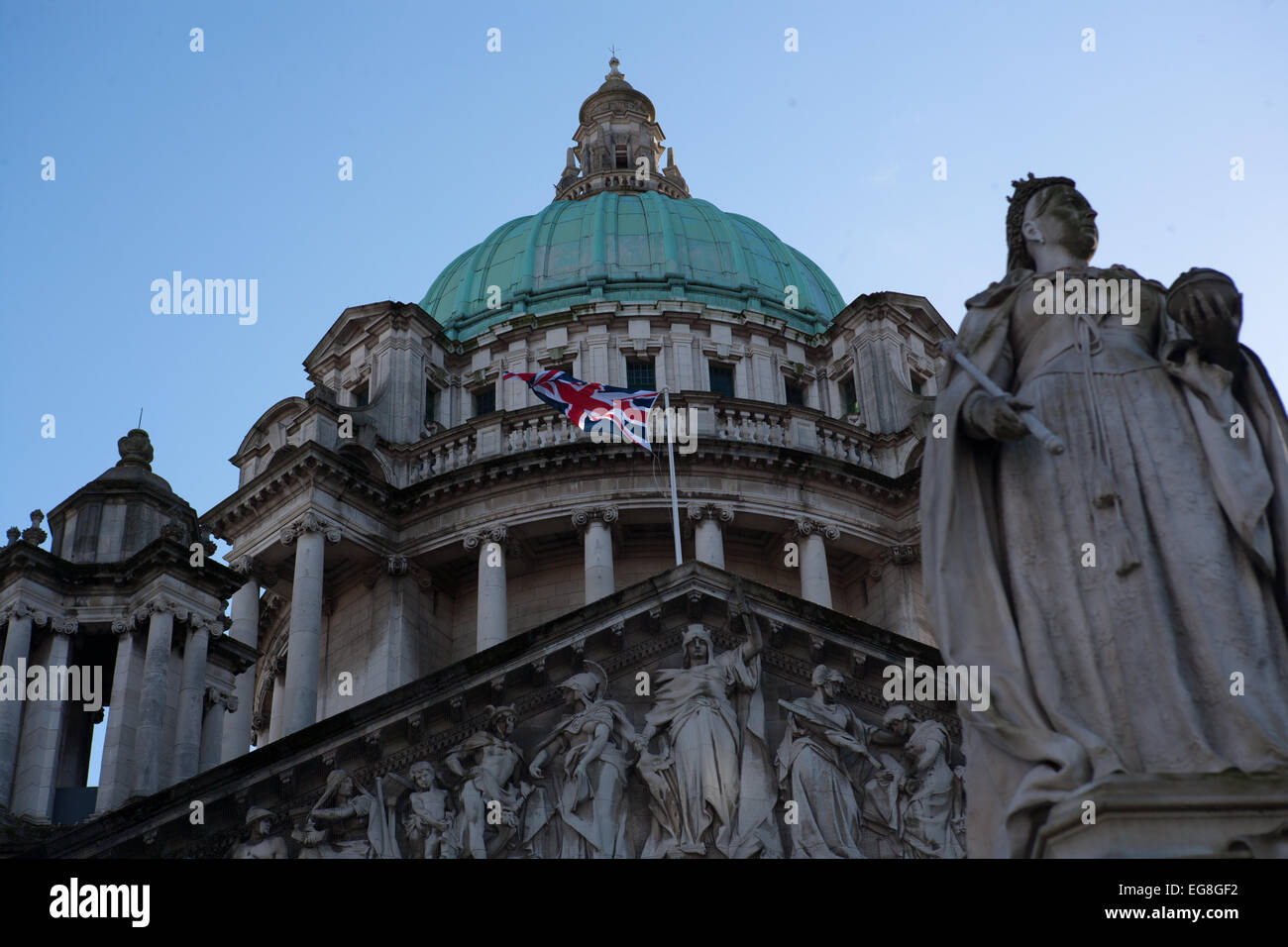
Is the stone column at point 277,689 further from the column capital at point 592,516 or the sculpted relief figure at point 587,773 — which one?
the sculpted relief figure at point 587,773

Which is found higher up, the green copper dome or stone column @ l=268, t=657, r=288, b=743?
the green copper dome

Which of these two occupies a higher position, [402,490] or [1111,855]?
[402,490]

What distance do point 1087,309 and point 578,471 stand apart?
34.0 meters

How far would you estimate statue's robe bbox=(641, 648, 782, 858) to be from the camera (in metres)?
19.4

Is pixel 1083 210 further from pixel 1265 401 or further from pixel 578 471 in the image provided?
pixel 578 471

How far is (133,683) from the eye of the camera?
2639cm

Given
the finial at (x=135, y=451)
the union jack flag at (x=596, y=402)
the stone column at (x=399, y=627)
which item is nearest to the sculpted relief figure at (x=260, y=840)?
the finial at (x=135, y=451)

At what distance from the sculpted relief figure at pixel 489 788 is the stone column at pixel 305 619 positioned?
1485 cm

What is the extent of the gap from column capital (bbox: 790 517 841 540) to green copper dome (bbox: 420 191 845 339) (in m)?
10.9

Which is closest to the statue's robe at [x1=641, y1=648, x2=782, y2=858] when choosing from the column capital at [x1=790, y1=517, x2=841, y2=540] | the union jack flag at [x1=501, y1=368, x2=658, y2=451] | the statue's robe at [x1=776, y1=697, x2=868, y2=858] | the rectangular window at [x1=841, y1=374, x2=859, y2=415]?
the statue's robe at [x1=776, y1=697, x2=868, y2=858]

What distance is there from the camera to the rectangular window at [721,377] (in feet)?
161

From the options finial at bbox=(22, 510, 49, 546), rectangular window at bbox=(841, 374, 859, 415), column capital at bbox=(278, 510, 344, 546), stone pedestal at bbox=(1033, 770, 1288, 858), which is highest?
rectangular window at bbox=(841, 374, 859, 415)

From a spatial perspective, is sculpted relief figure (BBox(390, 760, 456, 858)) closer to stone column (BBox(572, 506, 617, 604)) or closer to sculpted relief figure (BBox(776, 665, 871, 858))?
sculpted relief figure (BBox(776, 665, 871, 858))

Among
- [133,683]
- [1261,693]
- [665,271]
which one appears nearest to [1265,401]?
[1261,693]
